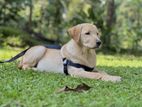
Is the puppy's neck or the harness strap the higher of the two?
the puppy's neck

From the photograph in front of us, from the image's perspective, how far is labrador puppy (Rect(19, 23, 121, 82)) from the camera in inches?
310

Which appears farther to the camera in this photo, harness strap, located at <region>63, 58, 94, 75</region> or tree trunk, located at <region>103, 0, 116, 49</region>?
tree trunk, located at <region>103, 0, 116, 49</region>

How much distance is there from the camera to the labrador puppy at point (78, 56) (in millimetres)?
7863

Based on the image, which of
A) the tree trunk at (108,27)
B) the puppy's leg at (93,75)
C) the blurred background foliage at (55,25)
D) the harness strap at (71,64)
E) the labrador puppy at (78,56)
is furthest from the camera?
the blurred background foliage at (55,25)

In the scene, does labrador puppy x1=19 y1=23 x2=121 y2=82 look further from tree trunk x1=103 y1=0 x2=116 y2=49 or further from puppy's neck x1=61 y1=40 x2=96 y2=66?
tree trunk x1=103 y1=0 x2=116 y2=49

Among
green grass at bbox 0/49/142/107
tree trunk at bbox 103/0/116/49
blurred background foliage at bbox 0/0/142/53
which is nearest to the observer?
green grass at bbox 0/49/142/107

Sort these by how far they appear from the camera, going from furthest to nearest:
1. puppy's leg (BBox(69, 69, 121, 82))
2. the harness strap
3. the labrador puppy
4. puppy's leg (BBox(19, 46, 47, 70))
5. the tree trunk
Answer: the tree trunk < puppy's leg (BBox(19, 46, 47, 70)) < the harness strap < the labrador puppy < puppy's leg (BBox(69, 69, 121, 82))

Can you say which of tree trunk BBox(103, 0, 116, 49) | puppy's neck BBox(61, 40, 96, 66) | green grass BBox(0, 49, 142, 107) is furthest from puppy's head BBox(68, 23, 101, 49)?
tree trunk BBox(103, 0, 116, 49)

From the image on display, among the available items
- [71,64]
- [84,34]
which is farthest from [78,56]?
[84,34]

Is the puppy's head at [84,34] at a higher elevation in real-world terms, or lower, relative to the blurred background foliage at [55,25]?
higher

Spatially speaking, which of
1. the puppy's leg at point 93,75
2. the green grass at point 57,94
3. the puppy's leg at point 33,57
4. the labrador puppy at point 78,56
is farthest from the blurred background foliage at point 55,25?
the green grass at point 57,94

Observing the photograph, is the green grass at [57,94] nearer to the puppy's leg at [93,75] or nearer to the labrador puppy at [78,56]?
the puppy's leg at [93,75]

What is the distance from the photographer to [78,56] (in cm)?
809

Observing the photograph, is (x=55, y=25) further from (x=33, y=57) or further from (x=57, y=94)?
(x=57, y=94)
